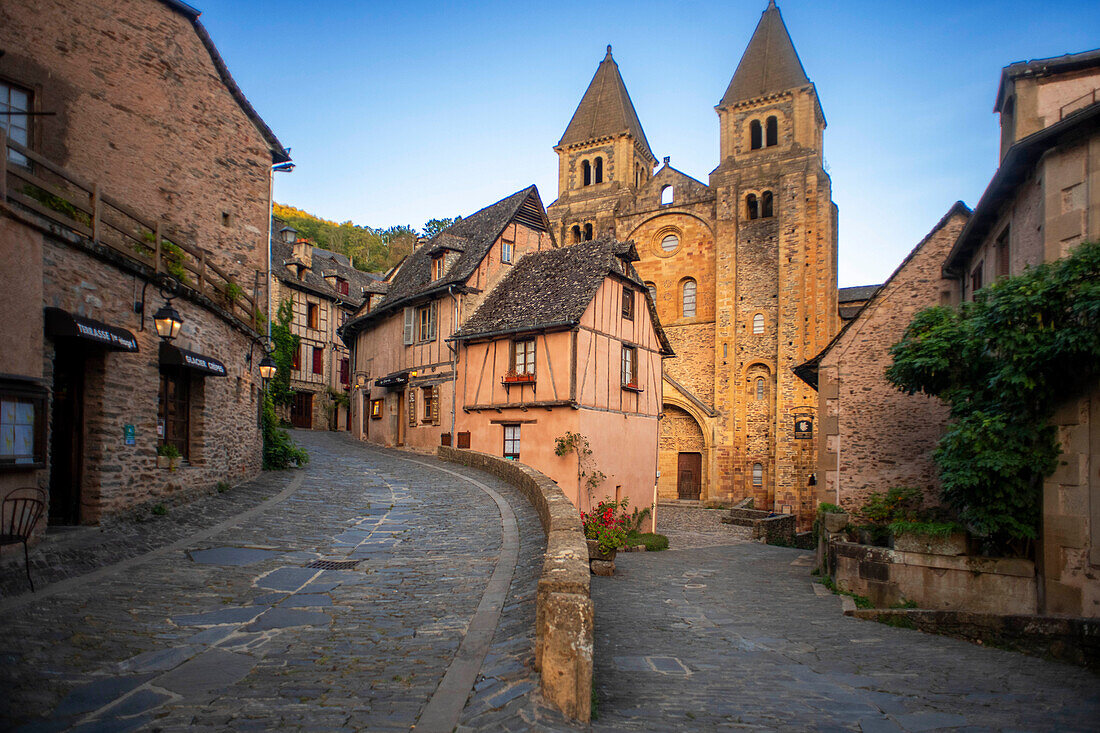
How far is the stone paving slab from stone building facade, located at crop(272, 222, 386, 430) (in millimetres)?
25644

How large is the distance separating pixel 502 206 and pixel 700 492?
16.2 m

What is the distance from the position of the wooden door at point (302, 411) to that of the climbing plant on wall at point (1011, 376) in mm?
29001

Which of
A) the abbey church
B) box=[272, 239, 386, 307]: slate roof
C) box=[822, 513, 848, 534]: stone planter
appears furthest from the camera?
box=[272, 239, 386, 307]: slate roof

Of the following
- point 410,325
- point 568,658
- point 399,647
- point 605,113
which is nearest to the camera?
point 568,658

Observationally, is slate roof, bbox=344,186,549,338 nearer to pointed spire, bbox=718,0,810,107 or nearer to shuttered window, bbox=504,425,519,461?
shuttered window, bbox=504,425,519,461

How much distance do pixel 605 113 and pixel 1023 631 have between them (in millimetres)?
36007

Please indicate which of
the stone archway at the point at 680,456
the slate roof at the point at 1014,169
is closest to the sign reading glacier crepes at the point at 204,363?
the slate roof at the point at 1014,169

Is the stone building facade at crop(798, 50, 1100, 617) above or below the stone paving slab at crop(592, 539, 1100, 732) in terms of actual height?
above

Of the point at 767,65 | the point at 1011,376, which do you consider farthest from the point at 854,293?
the point at 1011,376

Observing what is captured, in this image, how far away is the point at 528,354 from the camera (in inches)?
768

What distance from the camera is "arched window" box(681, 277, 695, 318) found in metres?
34.5

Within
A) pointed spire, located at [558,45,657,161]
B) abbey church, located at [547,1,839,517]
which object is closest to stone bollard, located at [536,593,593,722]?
abbey church, located at [547,1,839,517]

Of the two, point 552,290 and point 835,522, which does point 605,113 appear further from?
point 835,522

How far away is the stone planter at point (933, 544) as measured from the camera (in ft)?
33.8
